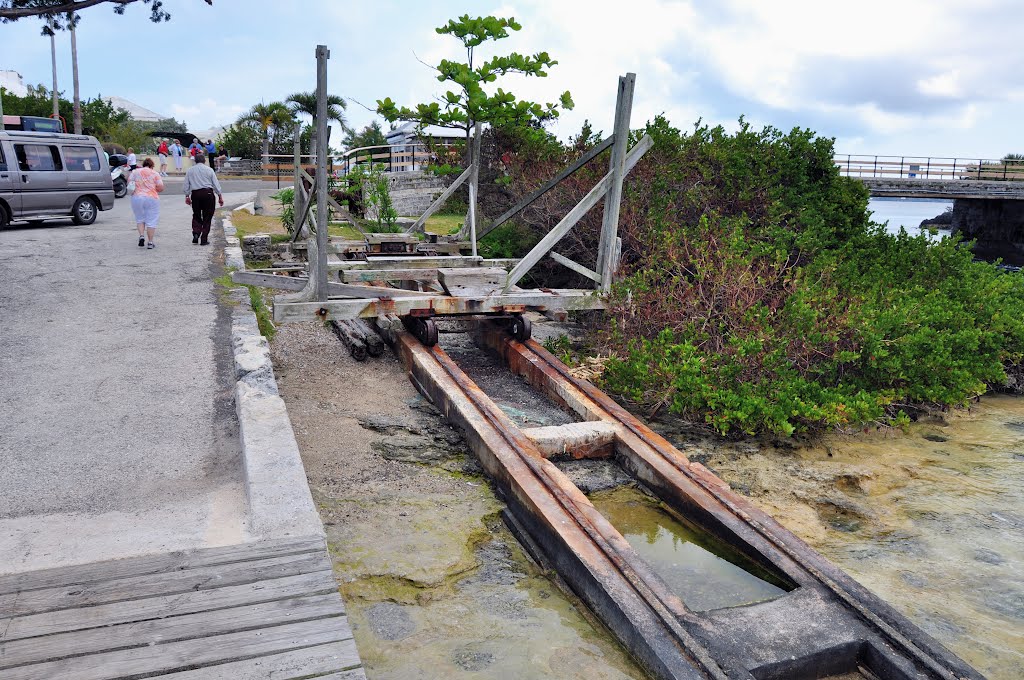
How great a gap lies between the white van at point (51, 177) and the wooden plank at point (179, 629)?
13954 mm

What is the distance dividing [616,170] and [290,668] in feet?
21.8

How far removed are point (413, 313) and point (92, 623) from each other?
16.3 ft

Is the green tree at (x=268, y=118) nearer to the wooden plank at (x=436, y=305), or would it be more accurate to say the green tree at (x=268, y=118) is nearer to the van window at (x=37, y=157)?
the van window at (x=37, y=157)

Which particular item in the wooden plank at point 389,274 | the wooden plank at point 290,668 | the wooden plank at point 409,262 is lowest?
the wooden plank at point 290,668

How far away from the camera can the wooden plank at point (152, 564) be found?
9.79 ft

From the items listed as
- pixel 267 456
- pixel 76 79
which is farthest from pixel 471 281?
pixel 76 79

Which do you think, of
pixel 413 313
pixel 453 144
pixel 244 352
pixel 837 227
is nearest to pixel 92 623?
pixel 244 352

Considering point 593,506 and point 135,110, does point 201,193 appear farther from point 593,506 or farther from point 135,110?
point 135,110

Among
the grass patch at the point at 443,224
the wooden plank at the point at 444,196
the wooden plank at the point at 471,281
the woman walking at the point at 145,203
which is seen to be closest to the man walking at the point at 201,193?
the woman walking at the point at 145,203

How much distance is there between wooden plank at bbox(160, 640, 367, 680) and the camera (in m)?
2.48

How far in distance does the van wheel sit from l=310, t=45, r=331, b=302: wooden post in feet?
32.8

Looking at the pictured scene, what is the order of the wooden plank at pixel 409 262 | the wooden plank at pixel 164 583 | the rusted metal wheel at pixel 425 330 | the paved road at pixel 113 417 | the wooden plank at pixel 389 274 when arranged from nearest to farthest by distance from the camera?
the wooden plank at pixel 164 583 → the paved road at pixel 113 417 → the rusted metal wheel at pixel 425 330 → the wooden plank at pixel 389 274 → the wooden plank at pixel 409 262

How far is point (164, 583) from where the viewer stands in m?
2.98

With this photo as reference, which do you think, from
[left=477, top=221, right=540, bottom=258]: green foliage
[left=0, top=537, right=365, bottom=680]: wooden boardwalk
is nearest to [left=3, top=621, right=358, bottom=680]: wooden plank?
[left=0, top=537, right=365, bottom=680]: wooden boardwalk
